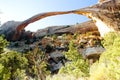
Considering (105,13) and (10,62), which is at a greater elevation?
(105,13)

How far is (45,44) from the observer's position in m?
49.2

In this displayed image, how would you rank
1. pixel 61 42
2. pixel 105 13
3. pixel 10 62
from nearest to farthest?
pixel 10 62 < pixel 105 13 < pixel 61 42

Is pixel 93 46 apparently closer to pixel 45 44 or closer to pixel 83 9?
pixel 83 9

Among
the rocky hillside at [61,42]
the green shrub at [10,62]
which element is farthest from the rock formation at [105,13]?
the green shrub at [10,62]

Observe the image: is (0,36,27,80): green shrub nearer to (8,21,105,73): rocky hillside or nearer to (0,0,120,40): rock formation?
(8,21,105,73): rocky hillside

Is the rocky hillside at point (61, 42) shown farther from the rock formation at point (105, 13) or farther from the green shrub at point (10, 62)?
the green shrub at point (10, 62)

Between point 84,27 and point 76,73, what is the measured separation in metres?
29.0

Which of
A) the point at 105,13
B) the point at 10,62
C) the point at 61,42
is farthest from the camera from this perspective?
the point at 61,42

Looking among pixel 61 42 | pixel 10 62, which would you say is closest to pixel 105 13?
pixel 61 42

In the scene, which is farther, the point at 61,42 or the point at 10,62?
the point at 61,42

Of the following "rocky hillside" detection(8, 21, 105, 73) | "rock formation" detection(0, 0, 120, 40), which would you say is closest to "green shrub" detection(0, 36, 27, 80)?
"rocky hillside" detection(8, 21, 105, 73)

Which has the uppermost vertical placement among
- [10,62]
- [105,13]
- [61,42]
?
[105,13]

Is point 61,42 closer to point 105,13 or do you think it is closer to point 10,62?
point 105,13

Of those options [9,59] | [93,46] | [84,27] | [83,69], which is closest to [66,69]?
[83,69]
